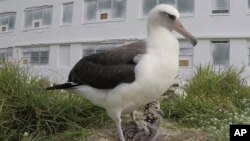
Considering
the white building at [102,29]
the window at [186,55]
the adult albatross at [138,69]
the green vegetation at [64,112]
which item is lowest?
the green vegetation at [64,112]

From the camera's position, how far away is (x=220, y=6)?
2569 centimetres

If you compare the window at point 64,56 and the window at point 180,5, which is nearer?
the window at point 180,5

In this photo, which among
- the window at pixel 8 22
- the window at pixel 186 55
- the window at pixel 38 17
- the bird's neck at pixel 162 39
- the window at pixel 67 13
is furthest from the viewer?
the window at pixel 8 22

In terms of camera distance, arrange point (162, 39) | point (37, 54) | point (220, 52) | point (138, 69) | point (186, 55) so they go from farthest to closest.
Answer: point (37, 54) < point (186, 55) < point (220, 52) < point (162, 39) < point (138, 69)

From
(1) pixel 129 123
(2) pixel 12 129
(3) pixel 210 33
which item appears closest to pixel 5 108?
(2) pixel 12 129

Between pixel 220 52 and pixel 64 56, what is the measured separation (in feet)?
35.0

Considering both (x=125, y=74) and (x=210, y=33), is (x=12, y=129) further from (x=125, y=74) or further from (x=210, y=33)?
(x=210, y=33)

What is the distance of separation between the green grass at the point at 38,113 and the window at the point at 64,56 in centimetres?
2410

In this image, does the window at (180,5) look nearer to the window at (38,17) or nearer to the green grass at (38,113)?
the window at (38,17)

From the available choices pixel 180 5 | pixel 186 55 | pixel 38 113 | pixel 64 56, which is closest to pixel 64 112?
pixel 38 113

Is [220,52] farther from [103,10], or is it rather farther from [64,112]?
[64,112]

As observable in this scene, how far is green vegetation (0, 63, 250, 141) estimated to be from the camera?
196 inches

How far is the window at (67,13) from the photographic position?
102ft

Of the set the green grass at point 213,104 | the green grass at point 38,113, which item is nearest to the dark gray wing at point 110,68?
the green grass at point 38,113
